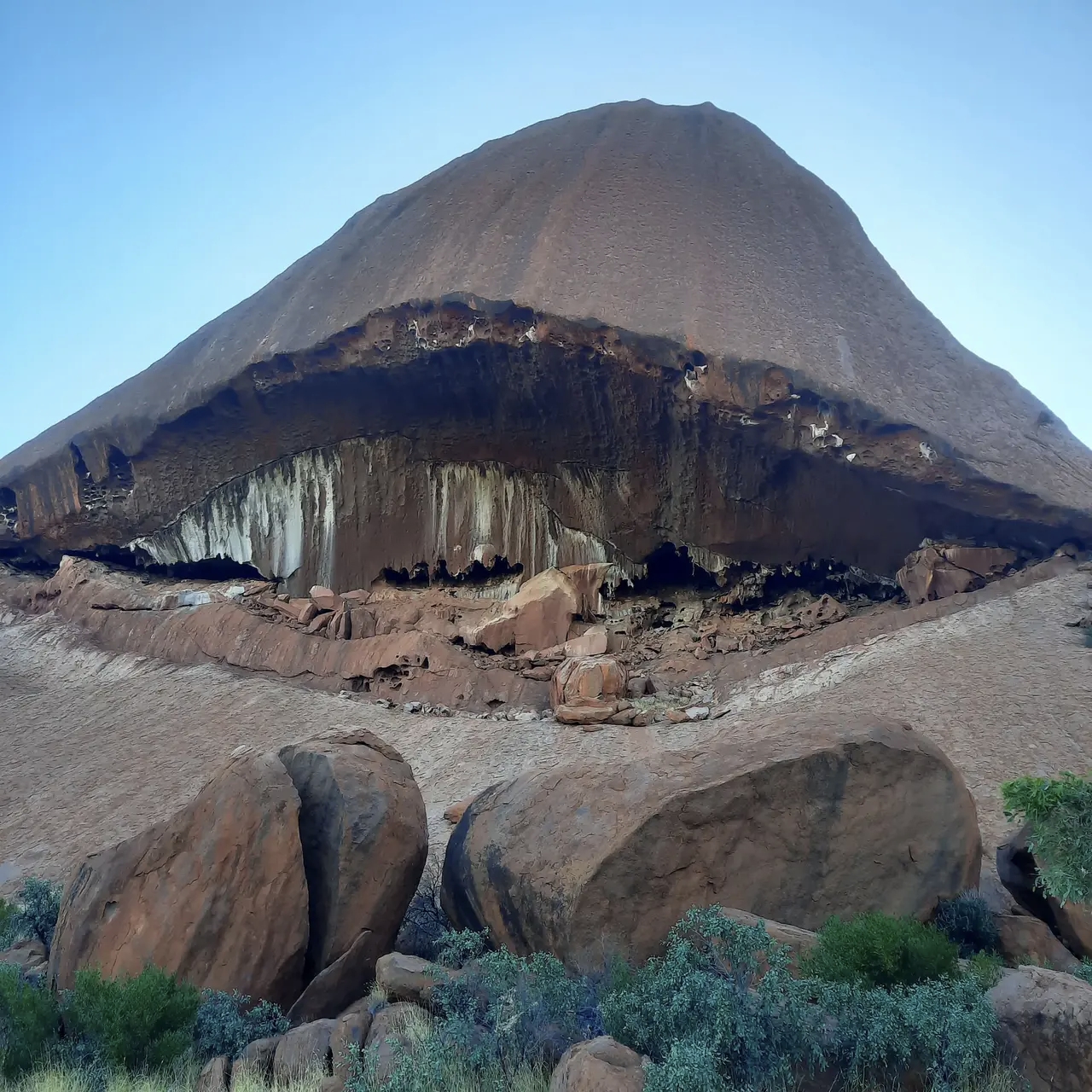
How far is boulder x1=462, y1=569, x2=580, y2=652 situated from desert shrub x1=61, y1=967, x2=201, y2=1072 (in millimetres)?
13372

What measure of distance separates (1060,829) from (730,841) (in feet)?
8.06

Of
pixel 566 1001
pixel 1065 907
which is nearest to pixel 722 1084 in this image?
pixel 566 1001

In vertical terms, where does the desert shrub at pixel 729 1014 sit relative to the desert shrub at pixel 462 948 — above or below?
above

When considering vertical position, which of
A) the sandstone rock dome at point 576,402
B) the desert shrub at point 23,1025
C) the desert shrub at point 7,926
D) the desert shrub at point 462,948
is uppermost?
the sandstone rock dome at point 576,402

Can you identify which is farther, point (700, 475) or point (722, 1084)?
point (700, 475)

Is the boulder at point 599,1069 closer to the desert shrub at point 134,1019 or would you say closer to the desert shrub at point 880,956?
the desert shrub at point 880,956

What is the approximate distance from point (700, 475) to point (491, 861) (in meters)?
13.5

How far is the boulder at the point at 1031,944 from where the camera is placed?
23.8 ft

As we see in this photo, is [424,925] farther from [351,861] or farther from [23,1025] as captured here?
[23,1025]

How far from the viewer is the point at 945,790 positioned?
8.34 metres

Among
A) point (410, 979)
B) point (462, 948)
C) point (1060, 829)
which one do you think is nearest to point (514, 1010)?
point (410, 979)

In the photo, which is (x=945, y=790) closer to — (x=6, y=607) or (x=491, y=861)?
(x=491, y=861)

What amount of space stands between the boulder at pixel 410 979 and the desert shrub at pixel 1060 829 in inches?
178

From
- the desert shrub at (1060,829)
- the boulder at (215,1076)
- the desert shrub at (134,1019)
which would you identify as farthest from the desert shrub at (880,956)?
the desert shrub at (134,1019)
